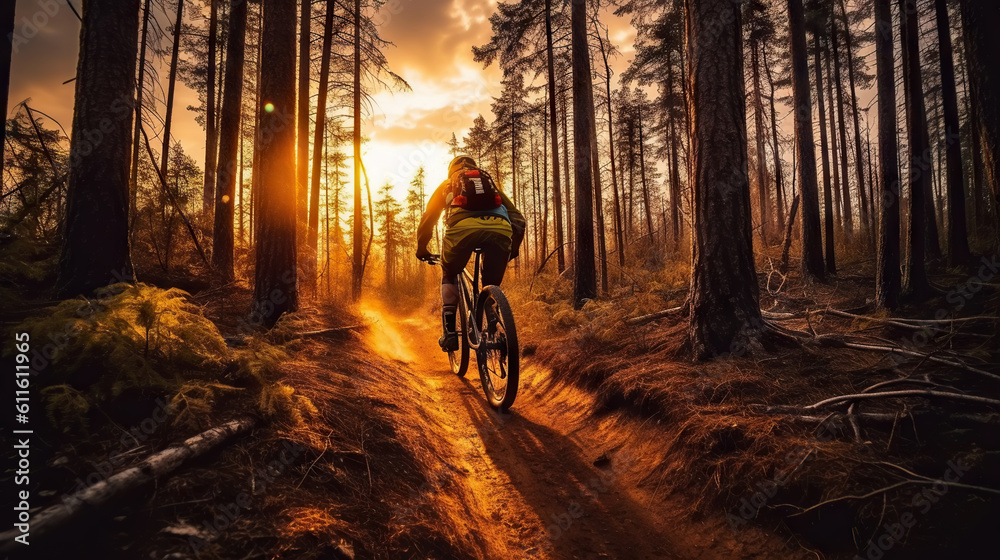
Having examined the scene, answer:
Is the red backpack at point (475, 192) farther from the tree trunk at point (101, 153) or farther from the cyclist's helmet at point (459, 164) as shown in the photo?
the tree trunk at point (101, 153)

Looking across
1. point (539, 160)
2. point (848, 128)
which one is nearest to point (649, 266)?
point (848, 128)

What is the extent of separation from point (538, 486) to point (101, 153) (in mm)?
5537

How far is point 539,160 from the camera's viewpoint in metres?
33.5

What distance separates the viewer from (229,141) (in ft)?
30.3

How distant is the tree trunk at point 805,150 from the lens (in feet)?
30.7

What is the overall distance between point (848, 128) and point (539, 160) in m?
20.1

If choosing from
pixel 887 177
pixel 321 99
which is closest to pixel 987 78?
pixel 887 177

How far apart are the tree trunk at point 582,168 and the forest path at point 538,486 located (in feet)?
14.3

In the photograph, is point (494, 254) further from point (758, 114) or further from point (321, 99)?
point (758, 114)

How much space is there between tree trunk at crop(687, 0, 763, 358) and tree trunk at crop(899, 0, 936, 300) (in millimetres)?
3904

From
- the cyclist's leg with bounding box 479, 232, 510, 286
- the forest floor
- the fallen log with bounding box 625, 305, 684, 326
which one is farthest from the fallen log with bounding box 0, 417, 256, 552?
the fallen log with bounding box 625, 305, 684, 326

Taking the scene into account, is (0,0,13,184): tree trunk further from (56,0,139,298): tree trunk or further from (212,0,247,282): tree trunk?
(212,0,247,282): tree trunk

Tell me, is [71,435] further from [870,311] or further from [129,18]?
[870,311]

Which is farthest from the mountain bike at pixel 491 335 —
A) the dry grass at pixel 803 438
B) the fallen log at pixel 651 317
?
the fallen log at pixel 651 317
